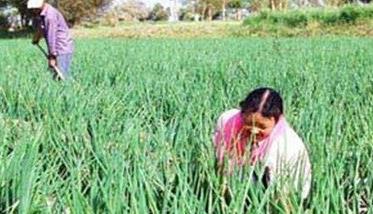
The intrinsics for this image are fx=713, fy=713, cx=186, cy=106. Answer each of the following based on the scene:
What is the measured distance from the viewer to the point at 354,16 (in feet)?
74.5

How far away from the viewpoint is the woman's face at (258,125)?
2.24m

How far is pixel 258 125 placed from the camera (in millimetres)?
2252

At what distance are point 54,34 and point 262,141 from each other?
12.6 ft

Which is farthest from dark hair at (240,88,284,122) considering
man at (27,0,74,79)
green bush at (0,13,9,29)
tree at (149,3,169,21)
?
tree at (149,3,169,21)

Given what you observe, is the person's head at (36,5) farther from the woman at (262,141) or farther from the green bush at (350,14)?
the green bush at (350,14)

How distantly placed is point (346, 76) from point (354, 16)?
18.1 meters

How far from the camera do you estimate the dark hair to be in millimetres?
2236

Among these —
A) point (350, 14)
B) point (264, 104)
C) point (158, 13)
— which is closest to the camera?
point (264, 104)

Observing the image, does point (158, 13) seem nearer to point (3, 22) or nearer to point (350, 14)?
point (3, 22)

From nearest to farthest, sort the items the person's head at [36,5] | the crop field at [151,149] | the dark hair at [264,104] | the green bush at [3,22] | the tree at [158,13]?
the crop field at [151,149] < the dark hair at [264,104] < the person's head at [36,5] < the green bush at [3,22] < the tree at [158,13]

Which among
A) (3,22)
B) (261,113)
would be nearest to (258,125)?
(261,113)

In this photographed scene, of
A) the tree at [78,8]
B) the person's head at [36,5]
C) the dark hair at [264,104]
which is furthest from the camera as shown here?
the tree at [78,8]

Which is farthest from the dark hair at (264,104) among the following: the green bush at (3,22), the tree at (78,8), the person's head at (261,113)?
the green bush at (3,22)

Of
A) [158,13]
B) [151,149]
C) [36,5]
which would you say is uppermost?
[36,5]
